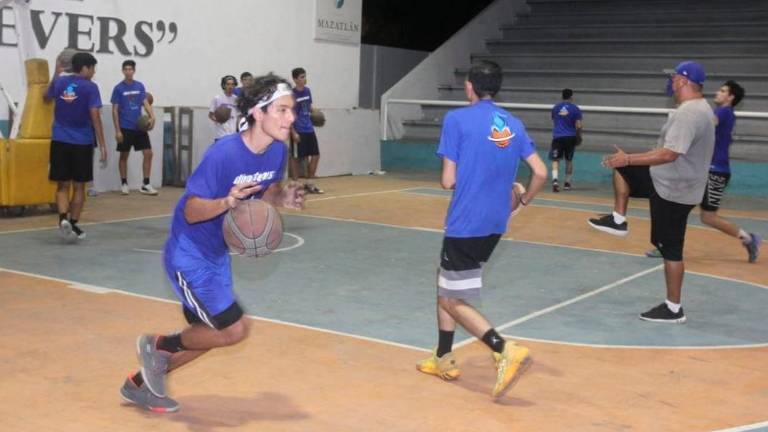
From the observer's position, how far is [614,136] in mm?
24547

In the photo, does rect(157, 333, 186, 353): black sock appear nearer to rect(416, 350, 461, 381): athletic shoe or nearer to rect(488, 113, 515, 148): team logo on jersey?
rect(416, 350, 461, 381): athletic shoe

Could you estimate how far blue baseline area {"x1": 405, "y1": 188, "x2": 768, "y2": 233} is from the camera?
50.8 feet

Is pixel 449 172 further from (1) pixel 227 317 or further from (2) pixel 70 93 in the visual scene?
(2) pixel 70 93

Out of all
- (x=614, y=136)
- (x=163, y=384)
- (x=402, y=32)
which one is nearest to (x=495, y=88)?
(x=163, y=384)

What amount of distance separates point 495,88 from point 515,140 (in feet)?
1.13

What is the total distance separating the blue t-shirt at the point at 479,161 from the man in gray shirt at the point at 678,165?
1.96 metres

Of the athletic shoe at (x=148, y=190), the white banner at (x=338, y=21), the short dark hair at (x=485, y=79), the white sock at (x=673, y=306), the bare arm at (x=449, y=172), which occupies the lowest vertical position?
the athletic shoe at (x=148, y=190)

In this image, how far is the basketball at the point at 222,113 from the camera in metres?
16.3

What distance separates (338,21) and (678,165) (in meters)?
15.7

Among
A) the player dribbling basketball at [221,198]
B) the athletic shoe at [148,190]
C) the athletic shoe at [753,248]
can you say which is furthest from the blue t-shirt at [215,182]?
the athletic shoe at [148,190]

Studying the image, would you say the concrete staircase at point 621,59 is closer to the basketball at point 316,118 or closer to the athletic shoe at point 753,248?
the basketball at point 316,118

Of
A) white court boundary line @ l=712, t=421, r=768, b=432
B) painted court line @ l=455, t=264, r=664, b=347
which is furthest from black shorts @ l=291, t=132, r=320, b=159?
white court boundary line @ l=712, t=421, r=768, b=432

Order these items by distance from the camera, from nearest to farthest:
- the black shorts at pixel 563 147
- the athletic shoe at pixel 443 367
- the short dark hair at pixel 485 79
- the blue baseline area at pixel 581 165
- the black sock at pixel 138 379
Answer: the black sock at pixel 138 379
the short dark hair at pixel 485 79
the athletic shoe at pixel 443 367
the black shorts at pixel 563 147
the blue baseline area at pixel 581 165

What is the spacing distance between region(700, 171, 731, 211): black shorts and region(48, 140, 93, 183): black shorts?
6.97 metres
